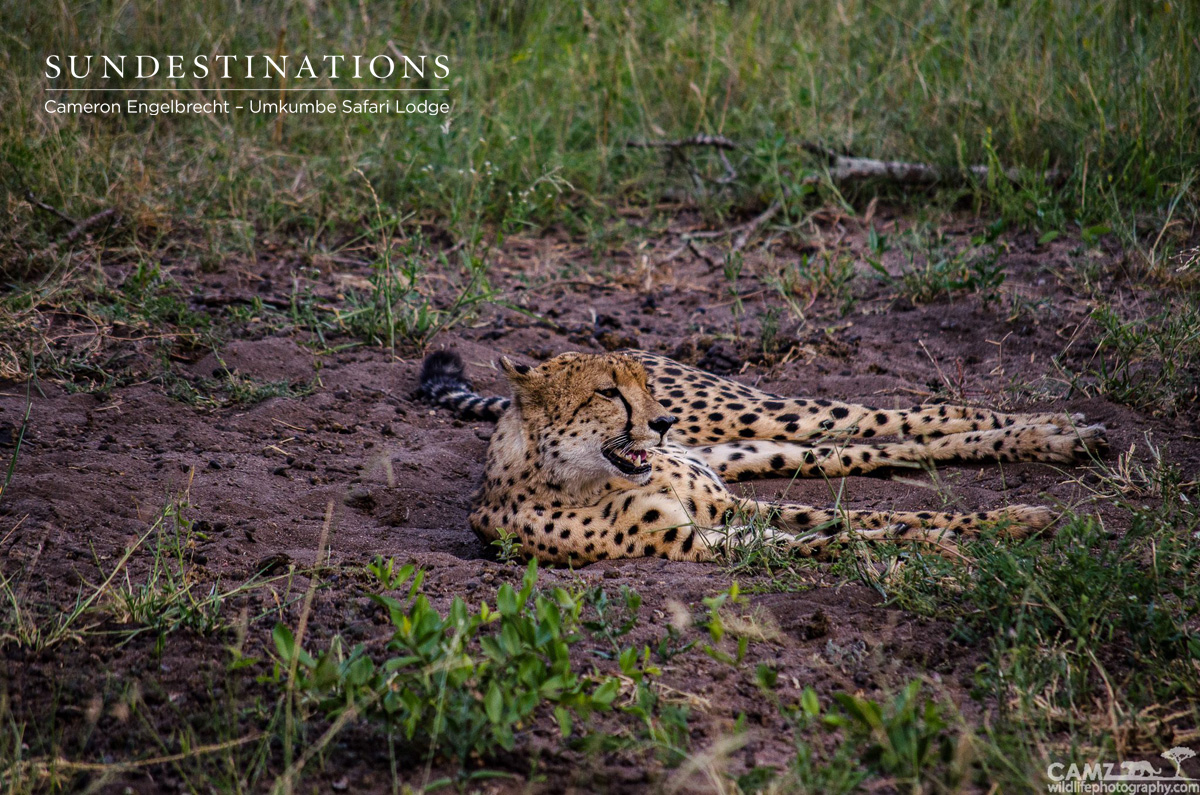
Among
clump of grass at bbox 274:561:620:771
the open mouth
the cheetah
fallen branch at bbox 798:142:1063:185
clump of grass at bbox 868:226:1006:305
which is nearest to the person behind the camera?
clump of grass at bbox 274:561:620:771

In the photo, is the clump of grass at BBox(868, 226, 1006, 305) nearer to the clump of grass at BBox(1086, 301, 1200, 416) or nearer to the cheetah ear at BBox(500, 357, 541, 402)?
the clump of grass at BBox(1086, 301, 1200, 416)

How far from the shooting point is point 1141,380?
4.02 metres

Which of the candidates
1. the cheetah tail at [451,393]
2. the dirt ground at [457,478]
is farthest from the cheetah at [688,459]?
the cheetah tail at [451,393]

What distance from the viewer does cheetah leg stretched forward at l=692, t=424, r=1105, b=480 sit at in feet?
12.2

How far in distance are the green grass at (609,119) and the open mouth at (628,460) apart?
237cm

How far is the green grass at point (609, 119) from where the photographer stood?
5.48 metres

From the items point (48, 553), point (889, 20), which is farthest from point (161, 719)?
point (889, 20)

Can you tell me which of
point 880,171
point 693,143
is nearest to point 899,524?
point 880,171

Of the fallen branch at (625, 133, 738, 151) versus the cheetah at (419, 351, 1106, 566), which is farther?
the fallen branch at (625, 133, 738, 151)

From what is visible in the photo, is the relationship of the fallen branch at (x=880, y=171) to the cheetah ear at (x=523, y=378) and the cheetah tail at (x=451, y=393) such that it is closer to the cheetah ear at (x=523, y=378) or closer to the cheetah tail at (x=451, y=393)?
the cheetah tail at (x=451, y=393)

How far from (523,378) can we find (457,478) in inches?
26.7

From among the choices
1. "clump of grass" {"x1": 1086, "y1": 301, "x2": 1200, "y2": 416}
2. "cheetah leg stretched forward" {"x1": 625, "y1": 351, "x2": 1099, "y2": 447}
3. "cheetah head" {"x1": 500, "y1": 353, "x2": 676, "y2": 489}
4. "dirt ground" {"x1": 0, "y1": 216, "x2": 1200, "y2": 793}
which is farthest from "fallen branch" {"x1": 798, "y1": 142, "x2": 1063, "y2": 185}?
"cheetah head" {"x1": 500, "y1": 353, "x2": 676, "y2": 489}

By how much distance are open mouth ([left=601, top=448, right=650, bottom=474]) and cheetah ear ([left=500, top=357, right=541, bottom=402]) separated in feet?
1.12

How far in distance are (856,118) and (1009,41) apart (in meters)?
0.98
